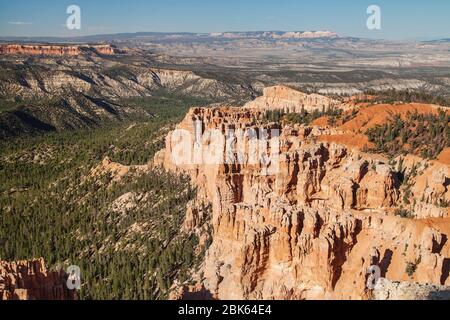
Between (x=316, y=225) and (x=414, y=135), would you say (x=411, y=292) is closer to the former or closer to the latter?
(x=316, y=225)

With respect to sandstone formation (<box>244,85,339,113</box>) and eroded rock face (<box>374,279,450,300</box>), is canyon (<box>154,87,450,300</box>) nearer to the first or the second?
eroded rock face (<box>374,279,450,300</box>)

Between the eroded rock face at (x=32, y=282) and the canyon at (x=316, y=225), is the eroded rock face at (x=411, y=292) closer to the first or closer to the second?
the canyon at (x=316, y=225)

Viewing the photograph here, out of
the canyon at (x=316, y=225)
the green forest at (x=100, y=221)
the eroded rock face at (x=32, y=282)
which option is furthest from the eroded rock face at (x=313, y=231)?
the eroded rock face at (x=32, y=282)

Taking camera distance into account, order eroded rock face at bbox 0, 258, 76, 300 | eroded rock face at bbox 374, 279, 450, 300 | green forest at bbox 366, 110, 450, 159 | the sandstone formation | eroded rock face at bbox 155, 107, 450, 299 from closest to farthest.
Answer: eroded rock face at bbox 374, 279, 450, 300 → eroded rock face at bbox 0, 258, 76, 300 → eroded rock face at bbox 155, 107, 450, 299 → green forest at bbox 366, 110, 450, 159 → the sandstone formation

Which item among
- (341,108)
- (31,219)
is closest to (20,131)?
(31,219)

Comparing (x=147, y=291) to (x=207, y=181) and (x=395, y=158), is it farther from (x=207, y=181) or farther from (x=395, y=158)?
(x=395, y=158)

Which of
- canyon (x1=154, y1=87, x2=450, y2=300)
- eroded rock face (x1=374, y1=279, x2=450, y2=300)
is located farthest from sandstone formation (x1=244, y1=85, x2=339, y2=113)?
eroded rock face (x1=374, y1=279, x2=450, y2=300)
